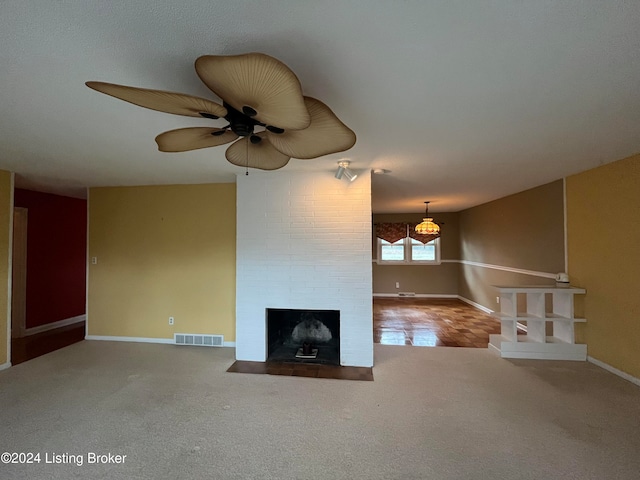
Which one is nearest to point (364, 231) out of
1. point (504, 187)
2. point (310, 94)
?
point (310, 94)

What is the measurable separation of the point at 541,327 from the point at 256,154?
12.6ft

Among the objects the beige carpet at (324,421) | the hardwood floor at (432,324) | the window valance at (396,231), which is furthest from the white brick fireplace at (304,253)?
the window valance at (396,231)

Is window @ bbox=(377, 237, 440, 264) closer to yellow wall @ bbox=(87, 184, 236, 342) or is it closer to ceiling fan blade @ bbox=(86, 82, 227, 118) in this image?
yellow wall @ bbox=(87, 184, 236, 342)

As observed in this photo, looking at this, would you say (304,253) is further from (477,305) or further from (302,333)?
(477,305)

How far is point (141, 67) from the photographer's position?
1341mm

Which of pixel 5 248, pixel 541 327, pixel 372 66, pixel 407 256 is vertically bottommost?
pixel 541 327

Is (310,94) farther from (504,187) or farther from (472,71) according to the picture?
(504,187)

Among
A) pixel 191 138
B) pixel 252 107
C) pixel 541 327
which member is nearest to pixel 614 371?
pixel 541 327

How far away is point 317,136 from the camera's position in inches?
56.8

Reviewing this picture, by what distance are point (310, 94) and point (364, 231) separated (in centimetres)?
183

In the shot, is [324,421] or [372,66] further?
[324,421]

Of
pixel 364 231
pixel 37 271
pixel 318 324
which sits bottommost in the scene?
pixel 318 324

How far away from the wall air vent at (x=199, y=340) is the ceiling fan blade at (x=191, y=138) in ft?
9.67

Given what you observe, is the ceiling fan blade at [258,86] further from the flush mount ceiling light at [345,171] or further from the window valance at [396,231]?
the window valance at [396,231]
